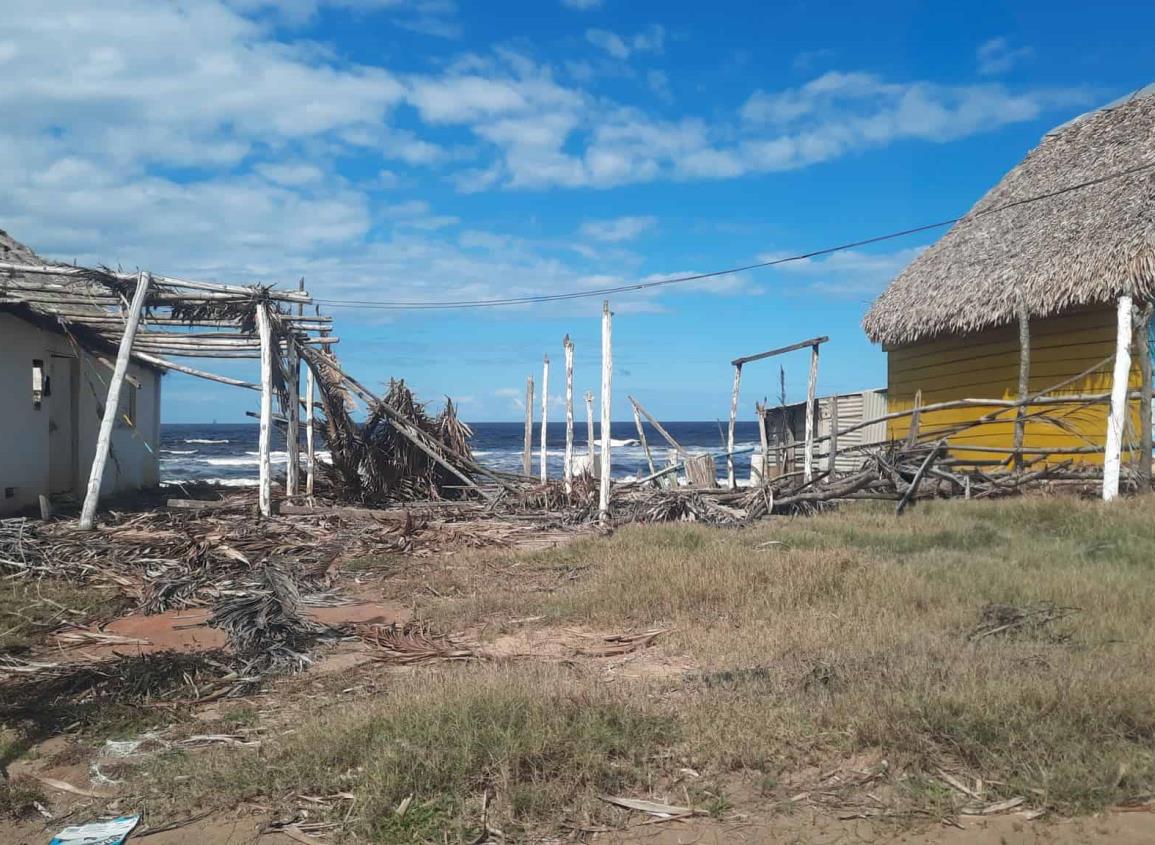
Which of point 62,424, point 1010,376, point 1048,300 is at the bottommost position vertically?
point 62,424

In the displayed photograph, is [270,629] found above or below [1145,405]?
below

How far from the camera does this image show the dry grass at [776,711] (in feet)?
13.4

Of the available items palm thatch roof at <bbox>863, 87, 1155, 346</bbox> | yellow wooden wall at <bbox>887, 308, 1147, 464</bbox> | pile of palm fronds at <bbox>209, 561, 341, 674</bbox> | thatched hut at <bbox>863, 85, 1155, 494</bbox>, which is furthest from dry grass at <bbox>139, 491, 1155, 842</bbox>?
yellow wooden wall at <bbox>887, 308, 1147, 464</bbox>

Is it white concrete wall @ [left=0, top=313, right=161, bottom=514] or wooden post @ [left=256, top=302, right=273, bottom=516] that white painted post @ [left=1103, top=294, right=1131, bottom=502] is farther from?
white concrete wall @ [left=0, top=313, right=161, bottom=514]

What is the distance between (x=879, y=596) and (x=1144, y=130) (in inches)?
457

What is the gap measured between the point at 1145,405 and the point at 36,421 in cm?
1570

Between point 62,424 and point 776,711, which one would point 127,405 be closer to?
point 62,424

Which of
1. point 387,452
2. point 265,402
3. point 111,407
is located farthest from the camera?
point 387,452

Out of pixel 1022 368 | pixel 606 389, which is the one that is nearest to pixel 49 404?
pixel 606 389

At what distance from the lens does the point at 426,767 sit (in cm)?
425

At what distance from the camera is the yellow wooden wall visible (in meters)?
13.2

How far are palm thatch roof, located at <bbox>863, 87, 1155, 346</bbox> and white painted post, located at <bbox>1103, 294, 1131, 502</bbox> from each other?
0.68m

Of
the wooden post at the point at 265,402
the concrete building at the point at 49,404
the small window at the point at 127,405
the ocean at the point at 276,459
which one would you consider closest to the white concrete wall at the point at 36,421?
the concrete building at the point at 49,404

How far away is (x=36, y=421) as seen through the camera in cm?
1397
